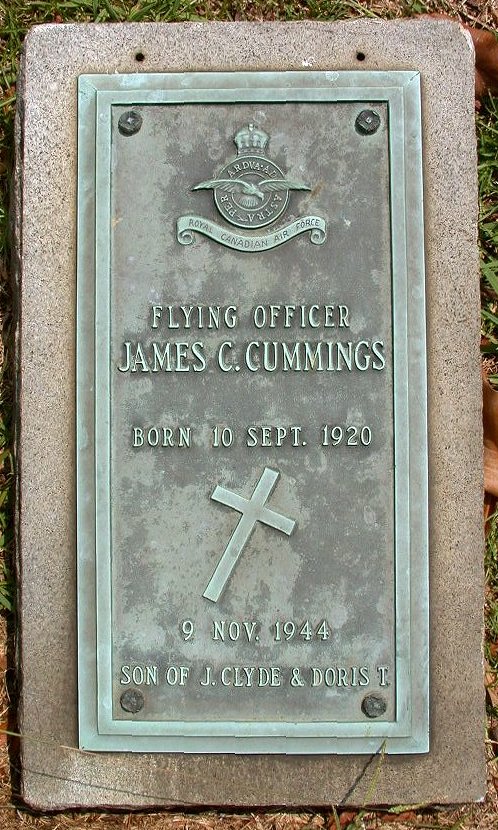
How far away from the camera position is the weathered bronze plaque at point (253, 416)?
2314 millimetres

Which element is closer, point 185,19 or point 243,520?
point 243,520

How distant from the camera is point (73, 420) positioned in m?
2.41

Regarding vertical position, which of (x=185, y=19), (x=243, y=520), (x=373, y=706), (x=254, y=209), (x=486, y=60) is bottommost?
(x=373, y=706)

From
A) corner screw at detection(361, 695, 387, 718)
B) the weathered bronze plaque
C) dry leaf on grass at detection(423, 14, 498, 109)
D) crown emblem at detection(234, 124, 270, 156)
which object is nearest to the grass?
dry leaf on grass at detection(423, 14, 498, 109)

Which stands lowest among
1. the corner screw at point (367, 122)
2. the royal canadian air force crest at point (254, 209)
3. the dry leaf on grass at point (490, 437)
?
the dry leaf on grass at point (490, 437)

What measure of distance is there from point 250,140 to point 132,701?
5.24 feet

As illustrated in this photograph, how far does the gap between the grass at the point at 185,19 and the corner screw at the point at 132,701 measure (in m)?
0.68

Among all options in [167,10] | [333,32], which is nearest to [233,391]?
[333,32]

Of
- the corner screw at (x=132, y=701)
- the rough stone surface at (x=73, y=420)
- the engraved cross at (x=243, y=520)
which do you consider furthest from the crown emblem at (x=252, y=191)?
the corner screw at (x=132, y=701)

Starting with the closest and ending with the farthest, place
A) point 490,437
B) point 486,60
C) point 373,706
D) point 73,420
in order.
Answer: point 373,706 → point 73,420 → point 490,437 → point 486,60

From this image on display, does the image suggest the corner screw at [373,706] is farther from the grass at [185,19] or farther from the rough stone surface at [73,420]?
the grass at [185,19]

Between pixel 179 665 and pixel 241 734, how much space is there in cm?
25

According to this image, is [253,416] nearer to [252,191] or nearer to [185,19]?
[252,191]

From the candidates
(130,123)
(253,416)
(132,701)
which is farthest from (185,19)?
(132,701)
